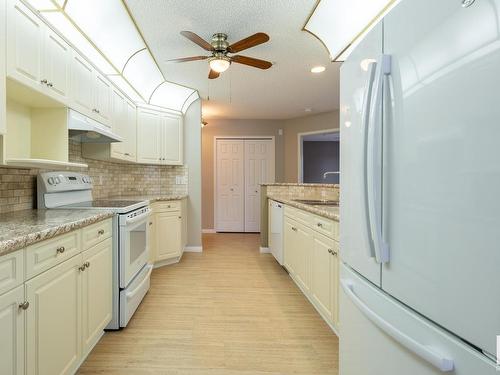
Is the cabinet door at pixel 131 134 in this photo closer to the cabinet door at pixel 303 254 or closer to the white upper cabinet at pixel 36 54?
the white upper cabinet at pixel 36 54

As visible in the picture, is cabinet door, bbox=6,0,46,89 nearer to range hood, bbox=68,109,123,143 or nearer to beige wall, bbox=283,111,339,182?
range hood, bbox=68,109,123,143

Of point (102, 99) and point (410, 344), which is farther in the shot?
point (102, 99)

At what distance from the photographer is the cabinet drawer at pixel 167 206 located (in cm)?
329

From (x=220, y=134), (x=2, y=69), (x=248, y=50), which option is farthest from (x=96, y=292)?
(x=220, y=134)

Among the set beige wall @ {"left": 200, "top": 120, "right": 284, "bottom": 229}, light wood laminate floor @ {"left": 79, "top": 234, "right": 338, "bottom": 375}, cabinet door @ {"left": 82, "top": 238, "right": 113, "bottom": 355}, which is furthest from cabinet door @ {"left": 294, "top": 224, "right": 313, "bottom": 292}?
beige wall @ {"left": 200, "top": 120, "right": 284, "bottom": 229}

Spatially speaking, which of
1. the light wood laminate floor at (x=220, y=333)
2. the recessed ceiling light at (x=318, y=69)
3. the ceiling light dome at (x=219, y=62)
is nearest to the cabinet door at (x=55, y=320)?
the light wood laminate floor at (x=220, y=333)

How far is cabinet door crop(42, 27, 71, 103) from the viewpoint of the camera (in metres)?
1.67

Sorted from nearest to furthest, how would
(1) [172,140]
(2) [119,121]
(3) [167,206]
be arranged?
(2) [119,121] < (3) [167,206] < (1) [172,140]

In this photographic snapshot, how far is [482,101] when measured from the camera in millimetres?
550

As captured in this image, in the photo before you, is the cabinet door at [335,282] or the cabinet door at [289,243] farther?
the cabinet door at [289,243]

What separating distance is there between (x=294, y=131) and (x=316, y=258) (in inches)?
164

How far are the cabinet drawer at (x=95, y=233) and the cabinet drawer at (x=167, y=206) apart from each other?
1399 millimetres

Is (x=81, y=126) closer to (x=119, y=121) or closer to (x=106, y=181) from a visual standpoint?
(x=119, y=121)

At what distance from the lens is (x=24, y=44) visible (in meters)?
→ 1.47
